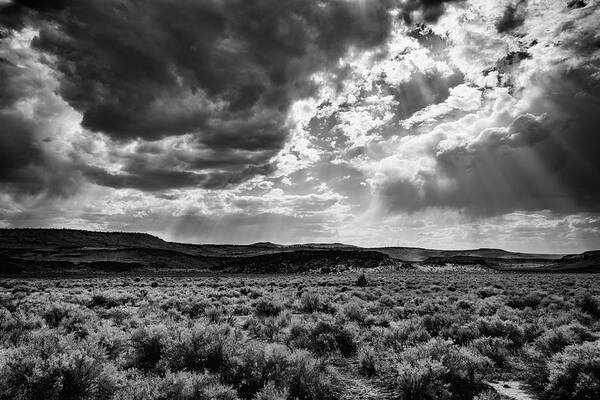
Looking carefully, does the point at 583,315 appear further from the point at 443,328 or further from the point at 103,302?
the point at 103,302

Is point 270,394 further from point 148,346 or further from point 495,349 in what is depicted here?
point 495,349

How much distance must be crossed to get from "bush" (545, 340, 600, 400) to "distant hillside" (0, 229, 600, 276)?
8234cm

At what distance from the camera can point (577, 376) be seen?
21.5ft

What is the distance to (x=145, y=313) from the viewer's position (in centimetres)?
1539

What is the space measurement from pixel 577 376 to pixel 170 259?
137 m

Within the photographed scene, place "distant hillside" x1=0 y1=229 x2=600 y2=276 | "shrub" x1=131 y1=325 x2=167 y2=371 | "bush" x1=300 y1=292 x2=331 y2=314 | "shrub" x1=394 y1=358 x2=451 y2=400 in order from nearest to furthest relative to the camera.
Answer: "shrub" x1=394 y1=358 x2=451 y2=400 → "shrub" x1=131 y1=325 x2=167 y2=371 → "bush" x1=300 y1=292 x2=331 y2=314 → "distant hillside" x1=0 y1=229 x2=600 y2=276

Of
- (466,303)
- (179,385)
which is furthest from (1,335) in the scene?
(466,303)

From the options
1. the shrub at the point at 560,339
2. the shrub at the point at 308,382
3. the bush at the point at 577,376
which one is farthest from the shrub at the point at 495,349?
the shrub at the point at 308,382

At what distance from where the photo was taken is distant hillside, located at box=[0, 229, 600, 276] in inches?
3784

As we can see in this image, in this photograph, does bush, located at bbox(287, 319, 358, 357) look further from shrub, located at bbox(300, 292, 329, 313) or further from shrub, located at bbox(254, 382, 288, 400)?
shrub, located at bbox(300, 292, 329, 313)

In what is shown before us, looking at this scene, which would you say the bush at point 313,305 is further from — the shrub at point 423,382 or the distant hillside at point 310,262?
the distant hillside at point 310,262

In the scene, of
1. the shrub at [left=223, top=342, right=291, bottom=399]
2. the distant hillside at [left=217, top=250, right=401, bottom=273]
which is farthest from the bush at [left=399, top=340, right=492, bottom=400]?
the distant hillside at [left=217, top=250, right=401, bottom=273]

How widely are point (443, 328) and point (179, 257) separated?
136m

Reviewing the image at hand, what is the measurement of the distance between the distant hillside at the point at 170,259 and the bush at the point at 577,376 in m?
82.3
